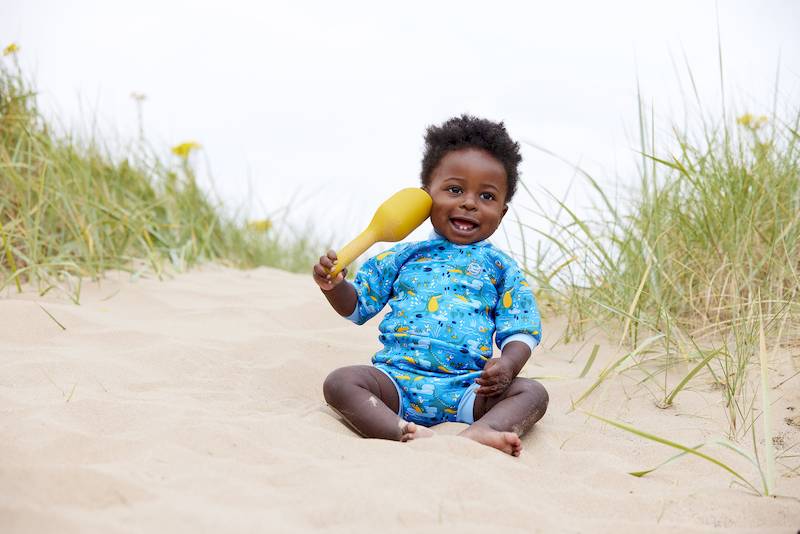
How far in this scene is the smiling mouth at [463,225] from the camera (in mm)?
2641

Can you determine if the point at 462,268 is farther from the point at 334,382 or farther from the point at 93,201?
the point at 93,201

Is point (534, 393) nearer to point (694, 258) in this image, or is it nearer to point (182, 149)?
point (694, 258)

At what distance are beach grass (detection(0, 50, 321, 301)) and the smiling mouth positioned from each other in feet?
6.09

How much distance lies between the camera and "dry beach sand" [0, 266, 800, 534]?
5.14 feet

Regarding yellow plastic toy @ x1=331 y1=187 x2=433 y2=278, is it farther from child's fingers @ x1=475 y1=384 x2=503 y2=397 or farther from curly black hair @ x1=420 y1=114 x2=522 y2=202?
child's fingers @ x1=475 y1=384 x2=503 y2=397

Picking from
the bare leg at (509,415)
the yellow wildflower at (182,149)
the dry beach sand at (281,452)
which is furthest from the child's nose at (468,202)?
the yellow wildflower at (182,149)

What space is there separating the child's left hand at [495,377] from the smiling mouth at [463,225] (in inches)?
18.0

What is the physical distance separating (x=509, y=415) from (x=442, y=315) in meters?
0.38

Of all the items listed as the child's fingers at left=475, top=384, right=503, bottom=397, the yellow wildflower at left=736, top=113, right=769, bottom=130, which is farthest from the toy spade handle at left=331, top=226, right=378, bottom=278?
the yellow wildflower at left=736, top=113, right=769, bottom=130

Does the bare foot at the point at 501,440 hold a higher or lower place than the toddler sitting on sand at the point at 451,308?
lower

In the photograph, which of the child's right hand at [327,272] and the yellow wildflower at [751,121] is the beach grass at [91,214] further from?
the yellow wildflower at [751,121]

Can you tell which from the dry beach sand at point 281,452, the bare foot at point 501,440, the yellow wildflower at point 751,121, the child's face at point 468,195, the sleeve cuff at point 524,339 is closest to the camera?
the dry beach sand at point 281,452

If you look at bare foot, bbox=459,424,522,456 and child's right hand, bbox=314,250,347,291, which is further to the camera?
child's right hand, bbox=314,250,347,291

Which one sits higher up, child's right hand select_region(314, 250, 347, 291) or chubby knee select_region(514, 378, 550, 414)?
child's right hand select_region(314, 250, 347, 291)
